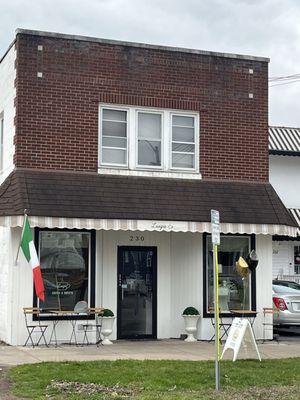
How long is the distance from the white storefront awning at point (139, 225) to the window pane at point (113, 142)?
221 cm

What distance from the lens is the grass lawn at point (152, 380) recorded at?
30.2 ft

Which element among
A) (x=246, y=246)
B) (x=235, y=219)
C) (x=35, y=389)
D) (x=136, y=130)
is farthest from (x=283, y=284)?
(x=35, y=389)

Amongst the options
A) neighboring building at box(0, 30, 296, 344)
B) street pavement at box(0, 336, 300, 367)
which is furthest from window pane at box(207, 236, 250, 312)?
street pavement at box(0, 336, 300, 367)

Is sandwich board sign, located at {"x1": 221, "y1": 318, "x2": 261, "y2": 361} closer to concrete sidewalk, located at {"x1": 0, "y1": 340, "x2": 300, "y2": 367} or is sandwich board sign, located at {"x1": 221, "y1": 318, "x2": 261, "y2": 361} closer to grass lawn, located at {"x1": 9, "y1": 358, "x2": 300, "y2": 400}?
grass lawn, located at {"x1": 9, "y1": 358, "x2": 300, "y2": 400}

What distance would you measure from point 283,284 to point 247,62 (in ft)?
22.7

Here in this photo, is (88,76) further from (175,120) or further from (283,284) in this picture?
(283,284)

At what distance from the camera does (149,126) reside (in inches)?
630

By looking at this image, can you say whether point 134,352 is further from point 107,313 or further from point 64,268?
point 64,268

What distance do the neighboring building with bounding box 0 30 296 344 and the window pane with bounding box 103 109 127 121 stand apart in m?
0.02

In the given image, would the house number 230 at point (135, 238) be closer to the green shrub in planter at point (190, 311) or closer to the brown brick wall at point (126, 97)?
the brown brick wall at point (126, 97)

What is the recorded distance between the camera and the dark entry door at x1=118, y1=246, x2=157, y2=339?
15609 millimetres

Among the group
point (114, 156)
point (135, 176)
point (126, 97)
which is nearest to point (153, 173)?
point (135, 176)

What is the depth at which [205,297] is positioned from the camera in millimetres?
15688

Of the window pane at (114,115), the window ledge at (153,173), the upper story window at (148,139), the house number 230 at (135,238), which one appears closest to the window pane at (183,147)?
the upper story window at (148,139)
